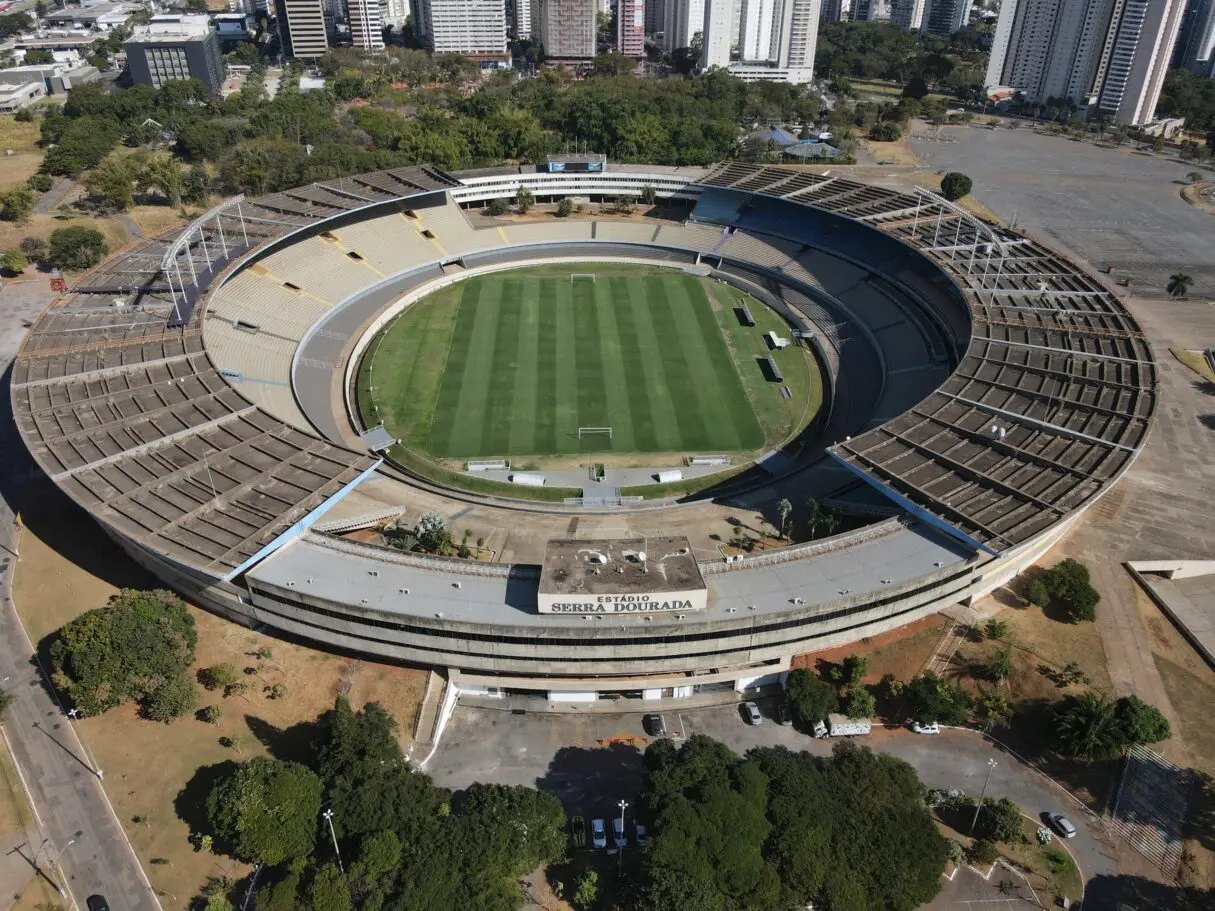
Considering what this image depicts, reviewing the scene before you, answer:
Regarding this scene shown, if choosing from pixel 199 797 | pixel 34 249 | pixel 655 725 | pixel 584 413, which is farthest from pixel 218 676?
pixel 34 249

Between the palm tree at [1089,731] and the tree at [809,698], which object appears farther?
the tree at [809,698]

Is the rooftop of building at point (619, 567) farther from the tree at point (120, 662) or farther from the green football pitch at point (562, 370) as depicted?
the green football pitch at point (562, 370)

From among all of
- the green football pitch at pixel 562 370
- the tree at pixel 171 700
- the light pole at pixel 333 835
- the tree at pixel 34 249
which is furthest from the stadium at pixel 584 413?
the tree at pixel 34 249

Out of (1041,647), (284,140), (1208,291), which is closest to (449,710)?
(1041,647)

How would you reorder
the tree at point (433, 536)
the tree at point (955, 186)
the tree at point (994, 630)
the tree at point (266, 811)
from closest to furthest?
the tree at point (266, 811) → the tree at point (994, 630) → the tree at point (433, 536) → the tree at point (955, 186)

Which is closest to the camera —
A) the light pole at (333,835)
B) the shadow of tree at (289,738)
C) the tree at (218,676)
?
the light pole at (333,835)

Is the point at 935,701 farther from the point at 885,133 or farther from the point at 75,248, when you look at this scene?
the point at 885,133

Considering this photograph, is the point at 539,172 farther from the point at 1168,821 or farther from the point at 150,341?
the point at 1168,821
